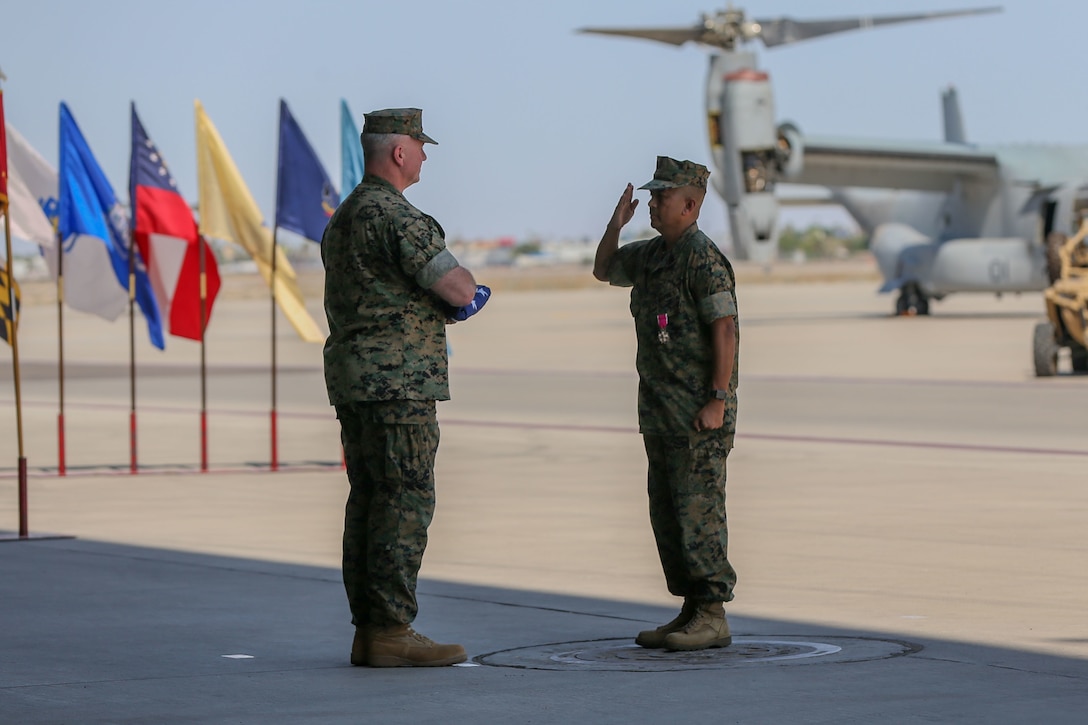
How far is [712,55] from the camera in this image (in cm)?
4706

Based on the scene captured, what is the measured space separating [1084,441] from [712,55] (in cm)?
3107

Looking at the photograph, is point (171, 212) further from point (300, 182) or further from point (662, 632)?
point (662, 632)

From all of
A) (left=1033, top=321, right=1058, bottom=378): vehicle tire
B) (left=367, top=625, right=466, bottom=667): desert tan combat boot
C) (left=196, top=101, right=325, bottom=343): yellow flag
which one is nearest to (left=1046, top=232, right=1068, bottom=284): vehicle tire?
(left=1033, top=321, right=1058, bottom=378): vehicle tire

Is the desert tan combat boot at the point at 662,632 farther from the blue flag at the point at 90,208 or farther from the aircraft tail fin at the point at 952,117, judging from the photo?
the aircraft tail fin at the point at 952,117

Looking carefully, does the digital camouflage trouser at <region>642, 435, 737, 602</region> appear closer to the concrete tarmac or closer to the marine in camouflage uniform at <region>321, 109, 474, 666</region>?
the concrete tarmac

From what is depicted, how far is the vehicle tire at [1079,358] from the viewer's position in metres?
27.2

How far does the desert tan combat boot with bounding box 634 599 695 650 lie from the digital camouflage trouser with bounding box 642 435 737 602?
0.15ft

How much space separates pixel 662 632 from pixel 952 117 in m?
65.8

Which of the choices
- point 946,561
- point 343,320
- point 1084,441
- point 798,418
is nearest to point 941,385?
point 798,418

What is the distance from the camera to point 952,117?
70.6m

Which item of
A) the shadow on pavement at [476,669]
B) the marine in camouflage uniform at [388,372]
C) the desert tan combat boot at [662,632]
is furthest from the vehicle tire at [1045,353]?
the marine in camouflage uniform at [388,372]

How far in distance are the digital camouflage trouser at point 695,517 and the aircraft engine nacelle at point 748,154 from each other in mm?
38840

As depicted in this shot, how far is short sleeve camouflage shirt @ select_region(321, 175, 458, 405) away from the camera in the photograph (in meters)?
6.78

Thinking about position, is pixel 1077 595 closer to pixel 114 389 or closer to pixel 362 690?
pixel 362 690
